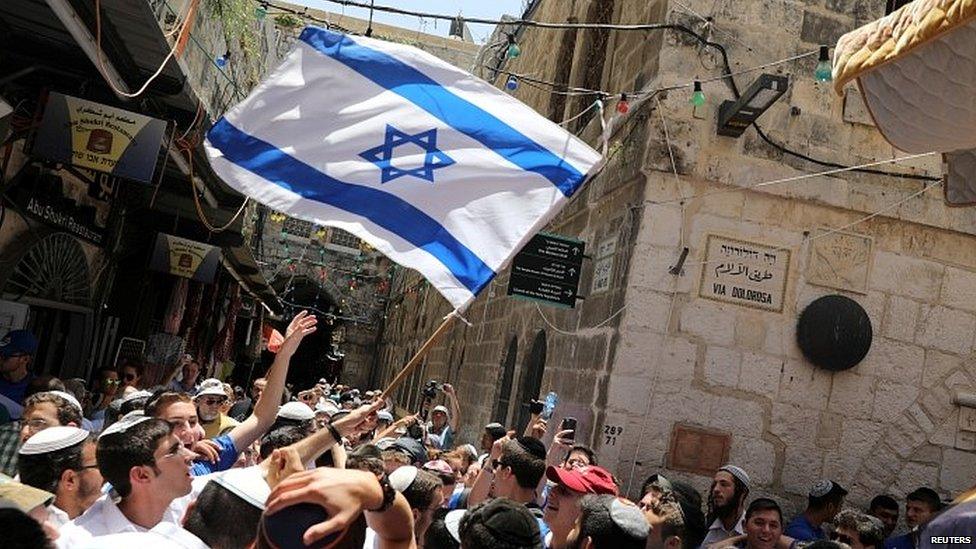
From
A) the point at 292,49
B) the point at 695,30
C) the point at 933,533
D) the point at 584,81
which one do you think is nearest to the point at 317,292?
the point at 584,81

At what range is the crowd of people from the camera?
85.3 inches

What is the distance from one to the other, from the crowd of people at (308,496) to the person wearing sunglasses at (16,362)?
1465 millimetres

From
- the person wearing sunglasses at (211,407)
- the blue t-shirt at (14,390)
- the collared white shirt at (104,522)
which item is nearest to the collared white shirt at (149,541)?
the collared white shirt at (104,522)

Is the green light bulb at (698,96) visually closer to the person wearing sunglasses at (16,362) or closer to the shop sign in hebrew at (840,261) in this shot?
the shop sign in hebrew at (840,261)

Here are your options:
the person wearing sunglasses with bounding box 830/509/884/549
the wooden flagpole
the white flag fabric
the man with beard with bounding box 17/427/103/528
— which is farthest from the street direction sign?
the man with beard with bounding box 17/427/103/528

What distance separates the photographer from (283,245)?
32500 millimetres

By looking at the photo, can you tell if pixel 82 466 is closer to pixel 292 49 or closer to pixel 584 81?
pixel 292 49

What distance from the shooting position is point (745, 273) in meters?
7.99

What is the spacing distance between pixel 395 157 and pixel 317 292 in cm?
3400

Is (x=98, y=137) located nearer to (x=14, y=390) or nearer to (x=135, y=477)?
(x=14, y=390)

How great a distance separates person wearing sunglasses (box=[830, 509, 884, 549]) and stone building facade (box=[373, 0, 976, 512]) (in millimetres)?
2543

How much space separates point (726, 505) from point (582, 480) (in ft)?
8.01

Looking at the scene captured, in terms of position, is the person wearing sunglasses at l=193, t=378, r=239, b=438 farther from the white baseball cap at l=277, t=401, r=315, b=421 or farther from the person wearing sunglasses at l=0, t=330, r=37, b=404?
the person wearing sunglasses at l=0, t=330, r=37, b=404

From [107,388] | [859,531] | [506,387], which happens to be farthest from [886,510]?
[107,388]
